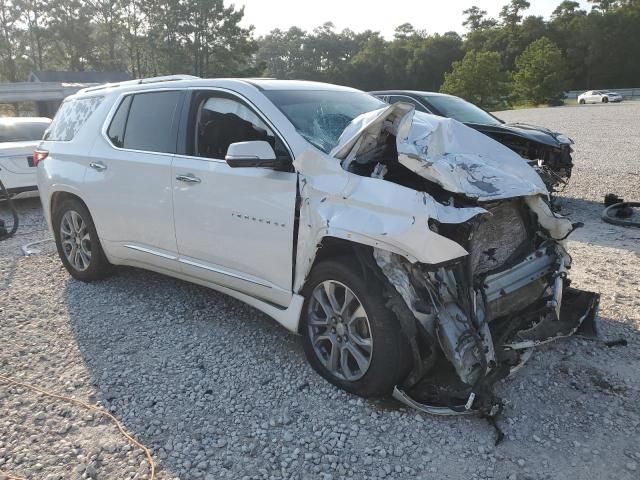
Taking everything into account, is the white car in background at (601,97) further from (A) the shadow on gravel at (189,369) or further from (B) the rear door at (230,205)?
(B) the rear door at (230,205)

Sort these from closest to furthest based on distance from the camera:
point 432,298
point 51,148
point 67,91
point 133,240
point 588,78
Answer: point 432,298
point 133,240
point 51,148
point 67,91
point 588,78

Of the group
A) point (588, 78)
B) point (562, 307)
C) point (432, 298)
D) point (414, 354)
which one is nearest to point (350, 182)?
point (432, 298)

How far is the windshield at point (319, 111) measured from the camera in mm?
3566

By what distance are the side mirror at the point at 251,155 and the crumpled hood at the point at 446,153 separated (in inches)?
16.1

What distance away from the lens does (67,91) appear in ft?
103

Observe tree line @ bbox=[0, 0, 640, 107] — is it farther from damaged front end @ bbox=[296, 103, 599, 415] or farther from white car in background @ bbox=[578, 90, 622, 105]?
damaged front end @ bbox=[296, 103, 599, 415]

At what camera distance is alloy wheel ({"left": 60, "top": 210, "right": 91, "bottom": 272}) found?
16.9 feet

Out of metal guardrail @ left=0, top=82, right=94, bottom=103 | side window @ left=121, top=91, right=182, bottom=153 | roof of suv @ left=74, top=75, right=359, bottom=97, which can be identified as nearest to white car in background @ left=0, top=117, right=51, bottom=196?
roof of suv @ left=74, top=75, right=359, bottom=97

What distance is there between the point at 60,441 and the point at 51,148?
3.38m

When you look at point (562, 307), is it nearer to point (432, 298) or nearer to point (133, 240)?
point (432, 298)

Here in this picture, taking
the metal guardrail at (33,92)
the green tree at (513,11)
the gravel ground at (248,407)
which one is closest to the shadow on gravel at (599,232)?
the gravel ground at (248,407)

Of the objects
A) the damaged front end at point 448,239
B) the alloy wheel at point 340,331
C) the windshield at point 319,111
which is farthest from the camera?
the windshield at point 319,111

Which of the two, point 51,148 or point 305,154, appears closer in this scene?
point 305,154

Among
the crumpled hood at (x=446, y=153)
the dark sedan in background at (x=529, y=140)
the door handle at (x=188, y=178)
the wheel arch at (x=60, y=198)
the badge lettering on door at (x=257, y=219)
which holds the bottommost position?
the wheel arch at (x=60, y=198)
